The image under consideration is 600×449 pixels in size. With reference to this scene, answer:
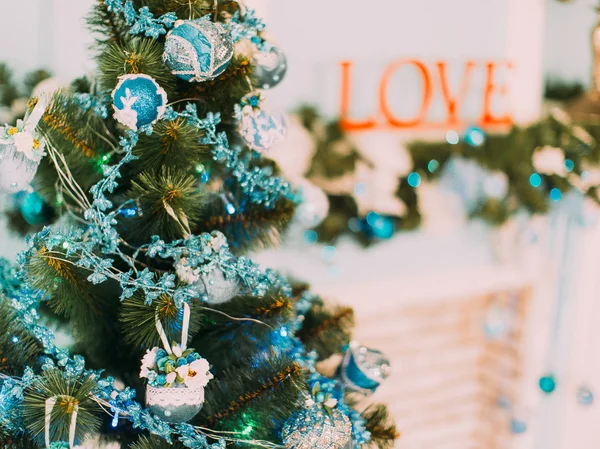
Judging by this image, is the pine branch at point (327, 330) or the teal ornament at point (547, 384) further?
the teal ornament at point (547, 384)

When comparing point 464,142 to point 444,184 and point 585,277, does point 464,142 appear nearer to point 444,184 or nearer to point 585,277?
point 444,184

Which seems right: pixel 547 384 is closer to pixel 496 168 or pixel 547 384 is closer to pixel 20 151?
pixel 496 168

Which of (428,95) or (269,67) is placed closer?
(269,67)

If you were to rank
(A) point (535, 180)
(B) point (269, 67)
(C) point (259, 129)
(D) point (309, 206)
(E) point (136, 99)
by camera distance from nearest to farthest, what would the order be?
1. (E) point (136, 99)
2. (C) point (259, 129)
3. (B) point (269, 67)
4. (D) point (309, 206)
5. (A) point (535, 180)

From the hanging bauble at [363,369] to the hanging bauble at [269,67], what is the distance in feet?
1.30

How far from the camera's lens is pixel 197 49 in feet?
2.26

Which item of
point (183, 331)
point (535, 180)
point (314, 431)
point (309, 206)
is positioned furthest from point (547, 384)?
point (183, 331)

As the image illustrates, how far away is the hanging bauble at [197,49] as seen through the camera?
0.69 metres

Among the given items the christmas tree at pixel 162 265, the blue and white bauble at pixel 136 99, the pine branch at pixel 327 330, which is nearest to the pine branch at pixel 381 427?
the christmas tree at pixel 162 265

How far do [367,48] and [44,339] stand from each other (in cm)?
105

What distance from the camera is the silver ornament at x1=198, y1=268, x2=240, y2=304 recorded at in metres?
0.75

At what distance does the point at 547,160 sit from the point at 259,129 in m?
1.12

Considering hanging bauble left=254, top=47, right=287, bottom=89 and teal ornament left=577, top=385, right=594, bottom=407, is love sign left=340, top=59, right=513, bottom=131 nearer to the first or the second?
hanging bauble left=254, top=47, right=287, bottom=89

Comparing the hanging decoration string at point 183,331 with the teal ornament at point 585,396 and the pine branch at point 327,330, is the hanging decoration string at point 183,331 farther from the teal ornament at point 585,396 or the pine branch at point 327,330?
the teal ornament at point 585,396
